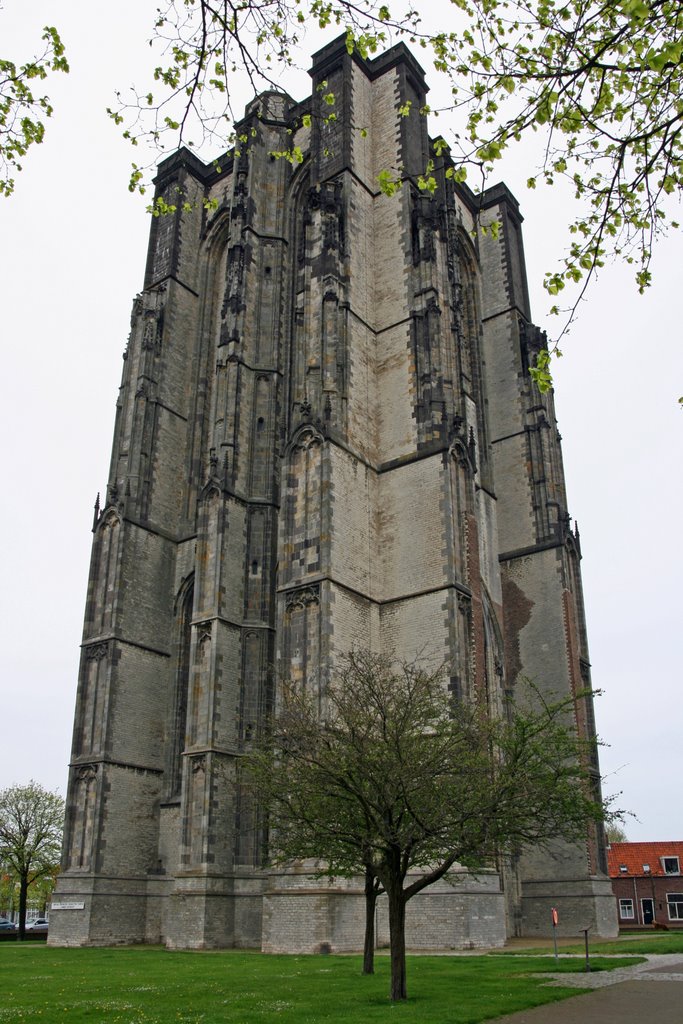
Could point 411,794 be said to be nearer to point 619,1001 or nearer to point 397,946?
point 397,946

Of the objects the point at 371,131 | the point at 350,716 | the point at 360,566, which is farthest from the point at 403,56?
the point at 350,716

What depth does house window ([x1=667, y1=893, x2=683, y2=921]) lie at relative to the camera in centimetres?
4516

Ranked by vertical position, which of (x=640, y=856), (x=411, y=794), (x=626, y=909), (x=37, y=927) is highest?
(x=411, y=794)

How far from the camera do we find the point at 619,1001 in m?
10.3

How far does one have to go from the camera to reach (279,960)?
17.7 metres

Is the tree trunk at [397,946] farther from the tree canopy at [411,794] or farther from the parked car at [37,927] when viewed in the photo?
the parked car at [37,927]

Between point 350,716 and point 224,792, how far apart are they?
12245 millimetres

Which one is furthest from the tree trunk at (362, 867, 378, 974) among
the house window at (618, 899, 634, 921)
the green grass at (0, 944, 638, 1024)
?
the house window at (618, 899, 634, 921)

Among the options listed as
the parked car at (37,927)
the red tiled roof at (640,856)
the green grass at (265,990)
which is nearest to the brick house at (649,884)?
the red tiled roof at (640,856)

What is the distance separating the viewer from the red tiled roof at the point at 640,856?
4655cm

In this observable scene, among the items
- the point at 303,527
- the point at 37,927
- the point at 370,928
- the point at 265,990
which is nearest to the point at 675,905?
the point at 37,927

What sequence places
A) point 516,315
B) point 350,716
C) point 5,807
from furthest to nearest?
point 5,807
point 516,315
point 350,716

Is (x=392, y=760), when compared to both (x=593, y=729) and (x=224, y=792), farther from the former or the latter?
(x=593, y=729)

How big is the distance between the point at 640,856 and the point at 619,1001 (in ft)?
136
